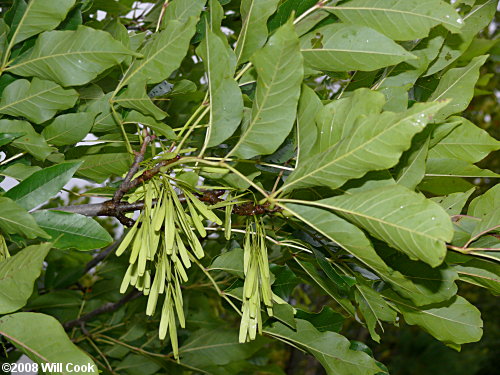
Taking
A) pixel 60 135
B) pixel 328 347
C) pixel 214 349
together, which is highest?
pixel 60 135

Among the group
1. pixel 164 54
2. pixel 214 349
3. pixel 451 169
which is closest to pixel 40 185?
pixel 164 54

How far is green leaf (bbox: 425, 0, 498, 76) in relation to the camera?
19.9 inches

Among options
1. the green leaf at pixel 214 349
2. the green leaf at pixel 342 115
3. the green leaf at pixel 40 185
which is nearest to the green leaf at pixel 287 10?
the green leaf at pixel 342 115

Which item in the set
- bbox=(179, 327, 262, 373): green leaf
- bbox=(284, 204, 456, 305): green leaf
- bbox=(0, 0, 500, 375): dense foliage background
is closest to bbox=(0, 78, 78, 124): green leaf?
bbox=(0, 0, 500, 375): dense foliage background

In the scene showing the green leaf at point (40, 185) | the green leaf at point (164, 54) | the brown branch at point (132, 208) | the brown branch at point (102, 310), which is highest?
the green leaf at point (164, 54)

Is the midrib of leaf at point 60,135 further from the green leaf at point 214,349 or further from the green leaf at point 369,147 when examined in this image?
the green leaf at point 214,349

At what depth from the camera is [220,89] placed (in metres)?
0.40

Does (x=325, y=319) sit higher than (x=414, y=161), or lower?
lower

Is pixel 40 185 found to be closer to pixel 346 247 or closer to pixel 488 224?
pixel 346 247

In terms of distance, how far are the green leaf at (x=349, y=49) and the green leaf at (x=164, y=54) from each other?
93mm

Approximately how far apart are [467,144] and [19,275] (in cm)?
39

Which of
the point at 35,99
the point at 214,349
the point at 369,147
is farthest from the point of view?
the point at 214,349

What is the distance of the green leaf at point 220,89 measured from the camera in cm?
39

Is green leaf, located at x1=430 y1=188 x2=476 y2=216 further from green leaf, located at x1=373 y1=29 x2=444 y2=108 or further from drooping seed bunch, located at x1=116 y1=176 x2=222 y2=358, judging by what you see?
drooping seed bunch, located at x1=116 y1=176 x2=222 y2=358
